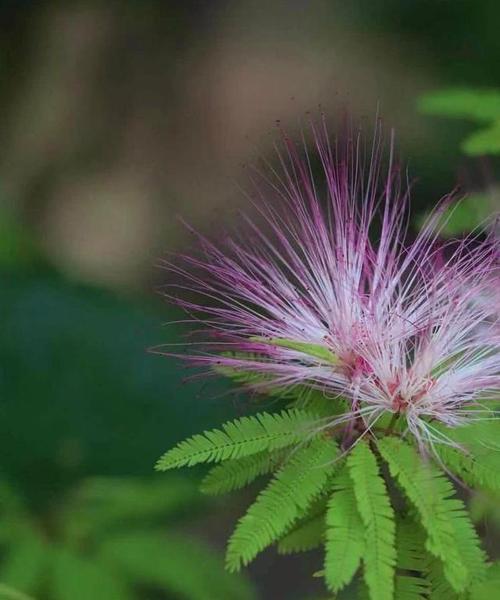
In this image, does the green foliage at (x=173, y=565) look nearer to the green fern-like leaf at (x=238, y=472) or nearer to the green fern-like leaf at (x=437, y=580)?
the green fern-like leaf at (x=238, y=472)

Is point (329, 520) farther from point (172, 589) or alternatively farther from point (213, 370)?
point (172, 589)

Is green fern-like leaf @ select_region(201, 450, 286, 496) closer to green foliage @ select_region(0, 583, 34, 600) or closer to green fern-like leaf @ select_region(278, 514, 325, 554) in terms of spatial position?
green fern-like leaf @ select_region(278, 514, 325, 554)

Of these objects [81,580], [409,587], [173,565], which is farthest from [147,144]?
[409,587]

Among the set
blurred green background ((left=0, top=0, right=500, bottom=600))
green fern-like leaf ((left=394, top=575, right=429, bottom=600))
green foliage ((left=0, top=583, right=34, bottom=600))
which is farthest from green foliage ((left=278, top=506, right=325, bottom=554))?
blurred green background ((left=0, top=0, right=500, bottom=600))

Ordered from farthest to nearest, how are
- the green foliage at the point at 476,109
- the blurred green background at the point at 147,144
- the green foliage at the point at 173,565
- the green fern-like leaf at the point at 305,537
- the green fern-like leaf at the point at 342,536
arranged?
the blurred green background at the point at 147,144 < the green foliage at the point at 173,565 < the green foliage at the point at 476,109 < the green fern-like leaf at the point at 305,537 < the green fern-like leaf at the point at 342,536

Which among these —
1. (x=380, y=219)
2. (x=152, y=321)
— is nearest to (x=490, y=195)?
(x=380, y=219)

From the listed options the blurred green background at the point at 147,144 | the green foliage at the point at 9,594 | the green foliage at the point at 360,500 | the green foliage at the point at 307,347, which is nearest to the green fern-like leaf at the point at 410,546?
the green foliage at the point at 360,500
